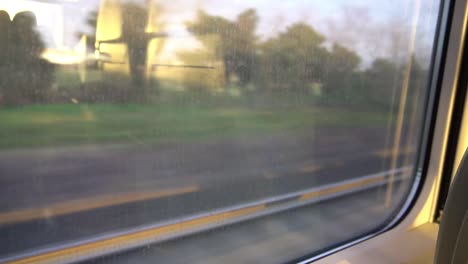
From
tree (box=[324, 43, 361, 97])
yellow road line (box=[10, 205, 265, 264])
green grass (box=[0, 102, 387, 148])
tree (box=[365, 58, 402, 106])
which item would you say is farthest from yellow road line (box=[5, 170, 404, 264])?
tree (box=[365, 58, 402, 106])

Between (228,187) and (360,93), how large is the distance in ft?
2.83

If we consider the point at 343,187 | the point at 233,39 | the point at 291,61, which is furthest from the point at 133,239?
the point at 343,187

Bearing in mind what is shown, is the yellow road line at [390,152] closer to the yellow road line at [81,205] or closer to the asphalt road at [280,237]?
the asphalt road at [280,237]

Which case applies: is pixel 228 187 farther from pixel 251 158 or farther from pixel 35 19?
pixel 35 19

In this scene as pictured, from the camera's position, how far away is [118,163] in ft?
4.39

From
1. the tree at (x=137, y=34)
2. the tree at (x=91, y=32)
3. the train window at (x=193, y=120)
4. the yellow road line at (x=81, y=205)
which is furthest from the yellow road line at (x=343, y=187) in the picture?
the tree at (x=91, y=32)

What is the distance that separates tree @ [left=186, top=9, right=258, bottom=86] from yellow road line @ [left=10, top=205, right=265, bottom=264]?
553 millimetres

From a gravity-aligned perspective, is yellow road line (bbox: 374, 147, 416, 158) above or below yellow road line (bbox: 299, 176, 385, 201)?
above

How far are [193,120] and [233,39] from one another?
12.6 inches

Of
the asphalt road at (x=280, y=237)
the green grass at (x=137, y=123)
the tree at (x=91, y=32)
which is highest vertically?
the tree at (x=91, y=32)

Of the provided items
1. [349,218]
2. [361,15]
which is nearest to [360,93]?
[361,15]

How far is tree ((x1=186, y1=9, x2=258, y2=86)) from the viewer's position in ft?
4.41

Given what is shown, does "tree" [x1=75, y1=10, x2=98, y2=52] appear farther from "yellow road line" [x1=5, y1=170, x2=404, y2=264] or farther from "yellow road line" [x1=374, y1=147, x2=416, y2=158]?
"yellow road line" [x1=374, y1=147, x2=416, y2=158]

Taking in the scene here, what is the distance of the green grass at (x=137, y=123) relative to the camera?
1.10 meters
